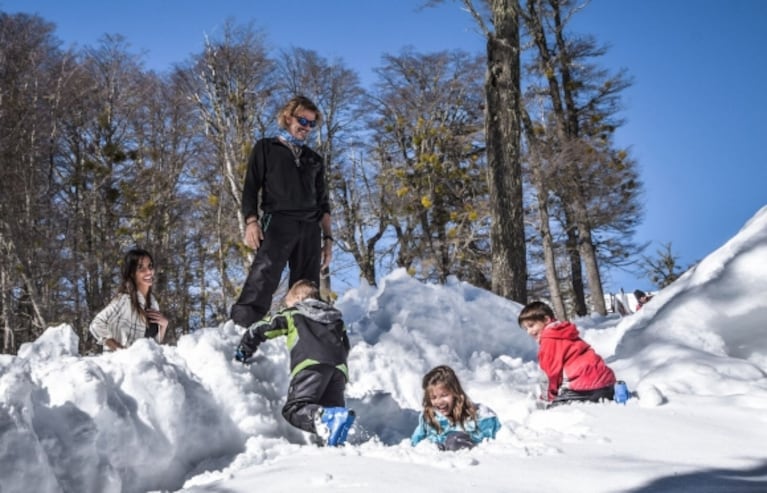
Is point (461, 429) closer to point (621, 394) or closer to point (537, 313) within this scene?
point (621, 394)

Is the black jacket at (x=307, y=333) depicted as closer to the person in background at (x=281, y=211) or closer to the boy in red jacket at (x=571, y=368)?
the person in background at (x=281, y=211)

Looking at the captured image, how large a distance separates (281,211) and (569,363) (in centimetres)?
218

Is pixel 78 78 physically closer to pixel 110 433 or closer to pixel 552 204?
pixel 552 204

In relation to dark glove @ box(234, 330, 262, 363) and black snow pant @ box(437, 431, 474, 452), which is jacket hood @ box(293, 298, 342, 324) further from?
black snow pant @ box(437, 431, 474, 452)

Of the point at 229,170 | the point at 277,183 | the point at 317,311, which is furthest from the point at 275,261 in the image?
the point at 229,170

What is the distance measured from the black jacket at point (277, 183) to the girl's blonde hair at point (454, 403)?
59.8 inches

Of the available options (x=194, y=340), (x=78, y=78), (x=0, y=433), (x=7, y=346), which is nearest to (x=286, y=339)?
(x=194, y=340)

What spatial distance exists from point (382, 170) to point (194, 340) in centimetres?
1605

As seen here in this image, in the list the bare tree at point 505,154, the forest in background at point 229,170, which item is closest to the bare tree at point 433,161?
the forest in background at point 229,170

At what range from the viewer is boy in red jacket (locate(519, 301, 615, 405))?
3.94 metres

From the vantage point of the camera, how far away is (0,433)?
2256 mm

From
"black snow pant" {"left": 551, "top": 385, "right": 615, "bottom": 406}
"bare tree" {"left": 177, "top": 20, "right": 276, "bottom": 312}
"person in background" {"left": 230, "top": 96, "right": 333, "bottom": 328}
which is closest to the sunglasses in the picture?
"person in background" {"left": 230, "top": 96, "right": 333, "bottom": 328}

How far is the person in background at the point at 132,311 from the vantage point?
13.7 feet

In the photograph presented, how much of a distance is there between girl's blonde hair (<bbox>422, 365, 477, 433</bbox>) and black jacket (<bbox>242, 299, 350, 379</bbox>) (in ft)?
1.66
